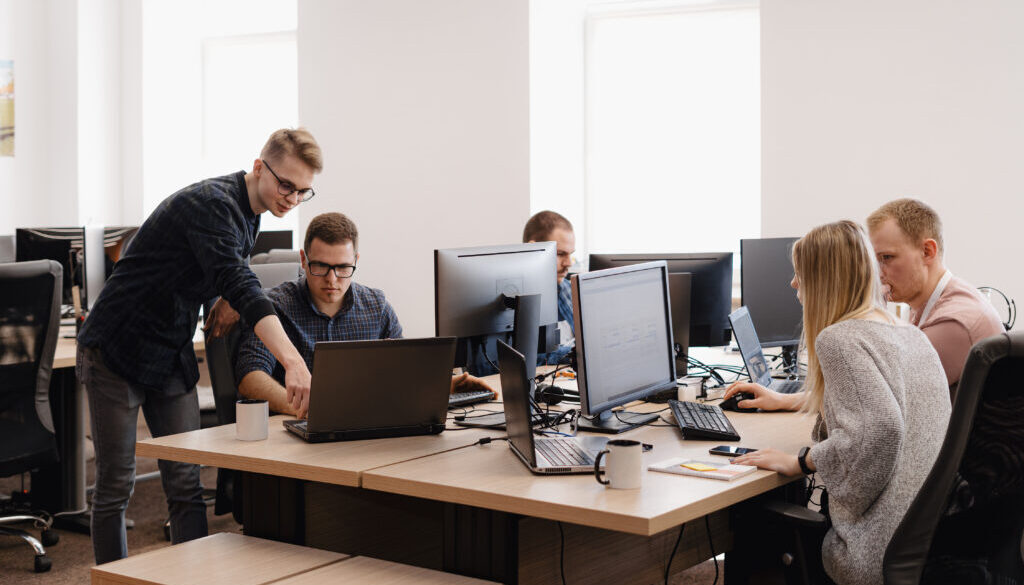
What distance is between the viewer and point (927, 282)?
254cm

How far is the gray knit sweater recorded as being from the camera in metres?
1.87

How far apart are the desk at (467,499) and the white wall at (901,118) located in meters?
2.39

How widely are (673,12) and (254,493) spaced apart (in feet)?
13.5

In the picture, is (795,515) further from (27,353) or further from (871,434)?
(27,353)

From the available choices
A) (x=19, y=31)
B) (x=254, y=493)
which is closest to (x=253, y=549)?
(x=254, y=493)

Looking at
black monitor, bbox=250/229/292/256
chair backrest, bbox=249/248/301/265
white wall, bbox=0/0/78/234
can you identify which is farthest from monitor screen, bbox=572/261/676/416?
white wall, bbox=0/0/78/234

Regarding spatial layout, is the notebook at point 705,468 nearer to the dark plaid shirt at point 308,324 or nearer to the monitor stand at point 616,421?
the monitor stand at point 616,421

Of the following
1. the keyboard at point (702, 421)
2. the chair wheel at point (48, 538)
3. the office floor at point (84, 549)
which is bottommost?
the office floor at point (84, 549)

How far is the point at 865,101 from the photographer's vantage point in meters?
4.75

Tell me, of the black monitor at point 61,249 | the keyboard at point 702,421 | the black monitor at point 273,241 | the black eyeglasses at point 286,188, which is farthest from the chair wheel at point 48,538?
the keyboard at point 702,421

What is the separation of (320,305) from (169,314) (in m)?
0.42

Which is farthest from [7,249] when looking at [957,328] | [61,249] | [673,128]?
[957,328]

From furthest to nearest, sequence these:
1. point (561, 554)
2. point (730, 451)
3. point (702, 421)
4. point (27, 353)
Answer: point (27, 353), point (702, 421), point (561, 554), point (730, 451)

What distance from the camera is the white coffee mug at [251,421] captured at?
2.30m
